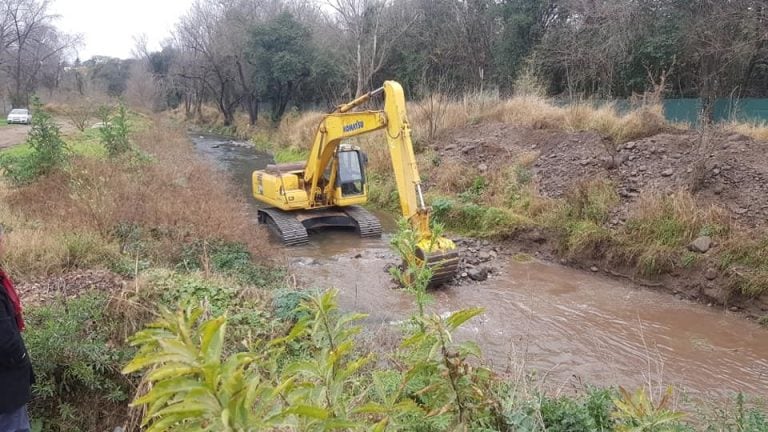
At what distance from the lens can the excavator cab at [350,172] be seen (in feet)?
36.9

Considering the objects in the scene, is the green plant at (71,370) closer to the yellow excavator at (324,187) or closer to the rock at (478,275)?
the rock at (478,275)

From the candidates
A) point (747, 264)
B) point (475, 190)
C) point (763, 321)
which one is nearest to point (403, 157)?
point (475, 190)

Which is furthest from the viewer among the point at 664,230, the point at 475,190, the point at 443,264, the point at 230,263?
the point at 475,190

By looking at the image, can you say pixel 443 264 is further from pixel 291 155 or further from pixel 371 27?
pixel 371 27

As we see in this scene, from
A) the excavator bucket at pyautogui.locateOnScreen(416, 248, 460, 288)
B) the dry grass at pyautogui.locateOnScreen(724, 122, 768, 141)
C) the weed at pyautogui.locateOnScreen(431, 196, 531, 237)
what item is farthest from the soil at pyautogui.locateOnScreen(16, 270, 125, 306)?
the dry grass at pyautogui.locateOnScreen(724, 122, 768, 141)

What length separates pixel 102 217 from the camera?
7.72 meters

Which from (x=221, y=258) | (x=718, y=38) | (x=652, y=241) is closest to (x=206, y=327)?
(x=221, y=258)

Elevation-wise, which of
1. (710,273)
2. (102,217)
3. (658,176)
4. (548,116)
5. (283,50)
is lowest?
(710,273)

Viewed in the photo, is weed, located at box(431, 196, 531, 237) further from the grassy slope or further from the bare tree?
the bare tree

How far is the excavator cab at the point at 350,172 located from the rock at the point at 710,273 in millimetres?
6499

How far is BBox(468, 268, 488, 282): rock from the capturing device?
28.6 ft

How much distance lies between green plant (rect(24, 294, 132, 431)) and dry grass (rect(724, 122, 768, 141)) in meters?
11.9

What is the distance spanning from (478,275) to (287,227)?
415 centimetres

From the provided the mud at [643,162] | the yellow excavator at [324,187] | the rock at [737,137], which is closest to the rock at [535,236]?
the mud at [643,162]
